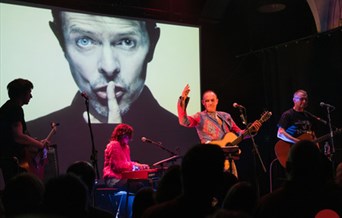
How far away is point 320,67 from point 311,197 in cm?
514

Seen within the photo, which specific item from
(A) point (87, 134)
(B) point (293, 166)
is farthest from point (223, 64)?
(B) point (293, 166)

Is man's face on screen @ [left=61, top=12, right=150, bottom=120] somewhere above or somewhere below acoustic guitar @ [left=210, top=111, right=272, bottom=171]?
above

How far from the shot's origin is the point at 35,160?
4.16 metres

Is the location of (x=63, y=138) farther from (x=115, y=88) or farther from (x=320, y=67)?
(x=320, y=67)

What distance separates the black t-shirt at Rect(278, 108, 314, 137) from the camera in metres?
6.42

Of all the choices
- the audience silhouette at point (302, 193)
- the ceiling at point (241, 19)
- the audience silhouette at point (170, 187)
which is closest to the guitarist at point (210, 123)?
the ceiling at point (241, 19)

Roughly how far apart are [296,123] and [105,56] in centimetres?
305

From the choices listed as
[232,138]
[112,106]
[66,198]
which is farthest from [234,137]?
[66,198]

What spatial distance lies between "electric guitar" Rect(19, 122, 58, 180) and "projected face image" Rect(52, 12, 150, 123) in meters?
1.98

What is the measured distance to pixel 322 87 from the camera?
6672 millimetres

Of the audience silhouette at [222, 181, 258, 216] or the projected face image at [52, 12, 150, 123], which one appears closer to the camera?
the audience silhouette at [222, 181, 258, 216]

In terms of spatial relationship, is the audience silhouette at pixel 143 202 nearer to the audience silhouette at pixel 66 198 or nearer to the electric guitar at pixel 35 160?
the audience silhouette at pixel 66 198

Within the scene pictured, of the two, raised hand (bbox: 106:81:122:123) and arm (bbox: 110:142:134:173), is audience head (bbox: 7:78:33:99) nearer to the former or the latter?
arm (bbox: 110:142:134:173)

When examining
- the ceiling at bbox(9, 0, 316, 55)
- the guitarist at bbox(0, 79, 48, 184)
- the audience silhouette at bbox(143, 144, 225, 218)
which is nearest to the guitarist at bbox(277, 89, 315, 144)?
the ceiling at bbox(9, 0, 316, 55)
